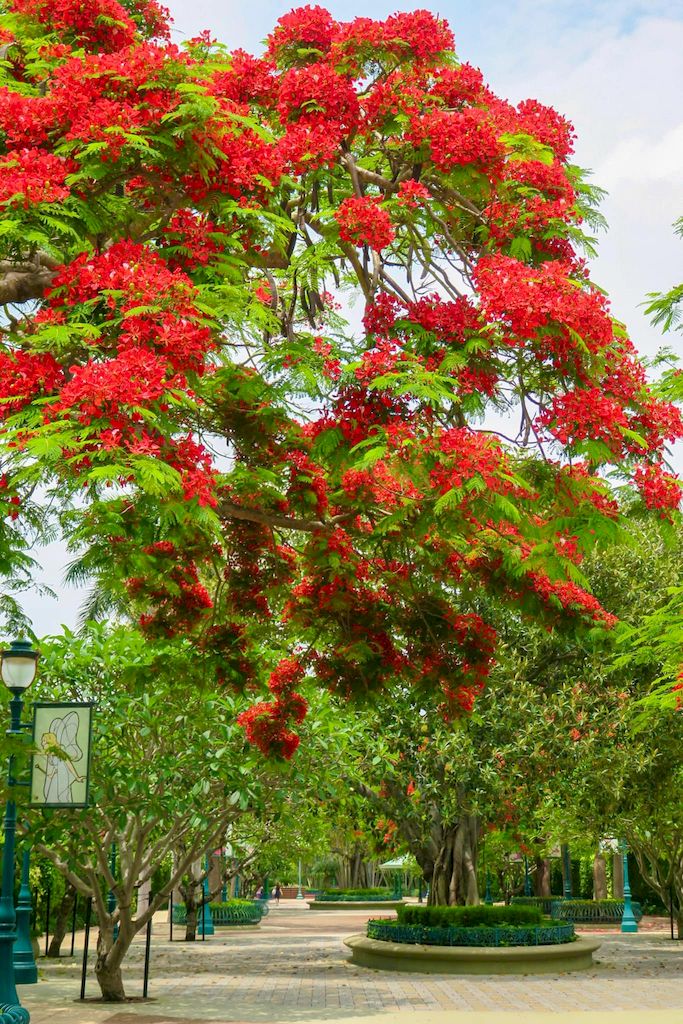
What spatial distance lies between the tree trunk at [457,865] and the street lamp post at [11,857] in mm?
12065

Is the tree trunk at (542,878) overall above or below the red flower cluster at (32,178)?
below

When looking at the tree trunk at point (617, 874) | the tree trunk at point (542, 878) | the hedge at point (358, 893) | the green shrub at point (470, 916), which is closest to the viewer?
the green shrub at point (470, 916)

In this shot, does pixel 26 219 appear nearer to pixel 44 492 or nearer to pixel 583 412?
pixel 44 492

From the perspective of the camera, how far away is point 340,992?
16891 millimetres

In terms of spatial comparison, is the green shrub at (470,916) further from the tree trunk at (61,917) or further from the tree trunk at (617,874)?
the tree trunk at (617,874)

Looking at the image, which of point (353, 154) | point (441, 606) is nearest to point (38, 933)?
point (441, 606)

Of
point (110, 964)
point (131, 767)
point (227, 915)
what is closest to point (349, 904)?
point (227, 915)

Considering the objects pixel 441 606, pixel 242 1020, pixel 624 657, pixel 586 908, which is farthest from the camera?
pixel 586 908

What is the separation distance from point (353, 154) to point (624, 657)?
8560 mm

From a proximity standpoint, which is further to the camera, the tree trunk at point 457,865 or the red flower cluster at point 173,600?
the tree trunk at point 457,865

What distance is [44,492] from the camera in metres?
6.46

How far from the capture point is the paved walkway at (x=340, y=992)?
527 inches

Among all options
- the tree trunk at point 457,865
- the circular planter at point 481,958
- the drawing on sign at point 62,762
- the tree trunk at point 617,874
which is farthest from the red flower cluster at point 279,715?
the tree trunk at point 617,874

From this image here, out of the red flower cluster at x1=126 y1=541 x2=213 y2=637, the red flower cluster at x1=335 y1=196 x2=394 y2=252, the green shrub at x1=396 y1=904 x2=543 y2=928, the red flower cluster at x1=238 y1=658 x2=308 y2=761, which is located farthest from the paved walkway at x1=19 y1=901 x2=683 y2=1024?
the red flower cluster at x1=335 y1=196 x2=394 y2=252
